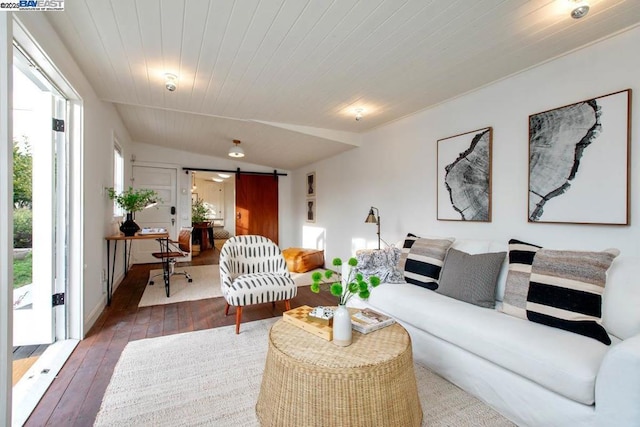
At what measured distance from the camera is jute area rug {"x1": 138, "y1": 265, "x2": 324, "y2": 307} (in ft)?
11.9

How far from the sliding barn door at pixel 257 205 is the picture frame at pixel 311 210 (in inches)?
48.7

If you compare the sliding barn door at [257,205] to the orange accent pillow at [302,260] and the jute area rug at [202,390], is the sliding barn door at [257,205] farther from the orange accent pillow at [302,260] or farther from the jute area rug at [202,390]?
the jute area rug at [202,390]

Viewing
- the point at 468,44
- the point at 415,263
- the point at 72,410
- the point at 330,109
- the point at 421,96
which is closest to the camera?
the point at 72,410

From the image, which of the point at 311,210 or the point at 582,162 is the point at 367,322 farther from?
the point at 311,210

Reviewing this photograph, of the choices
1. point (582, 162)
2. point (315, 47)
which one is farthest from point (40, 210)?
point (582, 162)

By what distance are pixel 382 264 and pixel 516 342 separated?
1.46 m

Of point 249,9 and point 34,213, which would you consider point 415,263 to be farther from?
point 34,213

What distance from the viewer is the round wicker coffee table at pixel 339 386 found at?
4.25 ft

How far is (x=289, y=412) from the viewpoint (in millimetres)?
1350

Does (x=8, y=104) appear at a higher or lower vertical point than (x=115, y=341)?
higher

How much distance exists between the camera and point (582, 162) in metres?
2.09

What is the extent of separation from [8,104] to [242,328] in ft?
7.34

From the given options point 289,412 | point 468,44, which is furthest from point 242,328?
point 468,44

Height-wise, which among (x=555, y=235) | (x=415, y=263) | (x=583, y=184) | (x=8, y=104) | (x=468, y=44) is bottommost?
(x=415, y=263)
